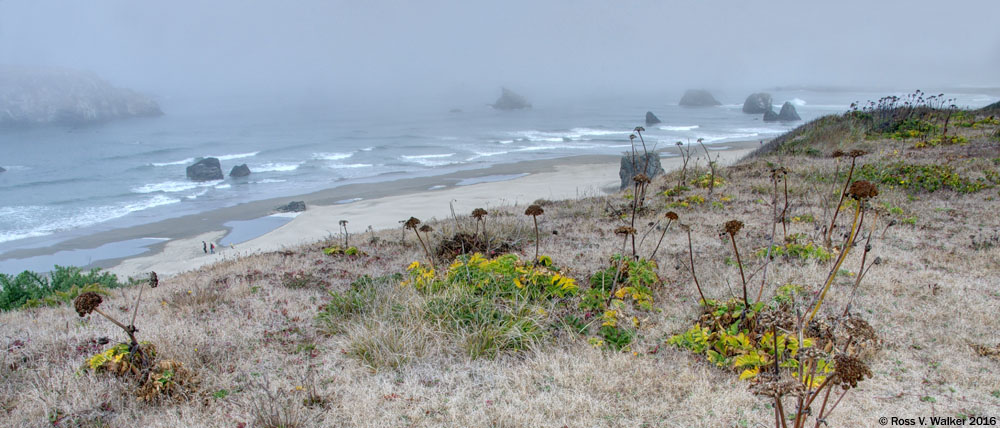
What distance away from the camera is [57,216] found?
24.8 meters

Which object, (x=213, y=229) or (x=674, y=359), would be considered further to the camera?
(x=213, y=229)

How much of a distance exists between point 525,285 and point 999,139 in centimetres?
1341

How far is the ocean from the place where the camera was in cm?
2572

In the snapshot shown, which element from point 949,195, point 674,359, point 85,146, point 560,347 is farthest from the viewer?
point 85,146

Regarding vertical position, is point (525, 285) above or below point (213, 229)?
above

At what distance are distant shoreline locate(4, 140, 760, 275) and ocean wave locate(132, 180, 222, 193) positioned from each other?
8.35 m

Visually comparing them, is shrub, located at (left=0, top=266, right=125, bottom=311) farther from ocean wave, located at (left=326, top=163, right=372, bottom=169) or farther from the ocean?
ocean wave, located at (left=326, top=163, right=372, bottom=169)

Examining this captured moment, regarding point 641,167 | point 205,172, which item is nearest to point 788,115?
point 641,167

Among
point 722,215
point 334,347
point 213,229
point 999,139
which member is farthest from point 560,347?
point 213,229

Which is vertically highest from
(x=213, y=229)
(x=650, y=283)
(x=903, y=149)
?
(x=903, y=149)

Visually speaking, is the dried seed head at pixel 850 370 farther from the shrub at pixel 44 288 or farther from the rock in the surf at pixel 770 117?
the rock in the surf at pixel 770 117

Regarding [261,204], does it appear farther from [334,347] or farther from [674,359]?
[674,359]

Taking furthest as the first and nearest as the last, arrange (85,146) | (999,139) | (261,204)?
(85,146) → (261,204) → (999,139)

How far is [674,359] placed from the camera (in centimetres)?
378
